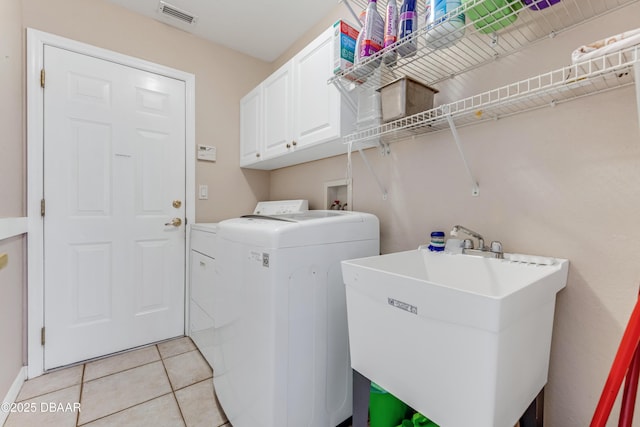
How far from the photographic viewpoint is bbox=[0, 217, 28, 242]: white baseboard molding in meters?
1.34

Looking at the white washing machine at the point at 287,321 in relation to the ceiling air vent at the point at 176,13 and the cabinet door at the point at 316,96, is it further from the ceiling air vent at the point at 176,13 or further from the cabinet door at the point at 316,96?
the ceiling air vent at the point at 176,13

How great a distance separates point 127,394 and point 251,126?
199 centimetres

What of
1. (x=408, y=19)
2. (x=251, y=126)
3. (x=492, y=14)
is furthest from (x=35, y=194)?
(x=492, y=14)

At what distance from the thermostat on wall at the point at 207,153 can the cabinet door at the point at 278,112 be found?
0.53 metres

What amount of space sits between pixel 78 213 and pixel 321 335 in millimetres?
1858

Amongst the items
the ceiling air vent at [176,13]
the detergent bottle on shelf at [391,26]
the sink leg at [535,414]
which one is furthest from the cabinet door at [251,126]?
the sink leg at [535,414]

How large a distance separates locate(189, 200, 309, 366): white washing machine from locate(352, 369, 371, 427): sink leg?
1077 mm

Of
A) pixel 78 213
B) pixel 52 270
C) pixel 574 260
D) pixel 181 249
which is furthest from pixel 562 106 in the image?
pixel 52 270

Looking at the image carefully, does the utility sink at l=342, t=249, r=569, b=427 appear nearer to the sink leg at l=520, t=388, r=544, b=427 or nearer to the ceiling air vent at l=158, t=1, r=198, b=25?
the sink leg at l=520, t=388, r=544, b=427

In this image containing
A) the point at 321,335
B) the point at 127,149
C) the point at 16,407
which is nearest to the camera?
the point at 321,335

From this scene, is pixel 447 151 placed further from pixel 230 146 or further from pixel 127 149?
pixel 127 149

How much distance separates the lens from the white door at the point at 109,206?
181 cm

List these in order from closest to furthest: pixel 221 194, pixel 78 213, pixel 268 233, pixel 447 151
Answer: pixel 268 233
pixel 447 151
pixel 78 213
pixel 221 194

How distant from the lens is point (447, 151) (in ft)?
4.27
